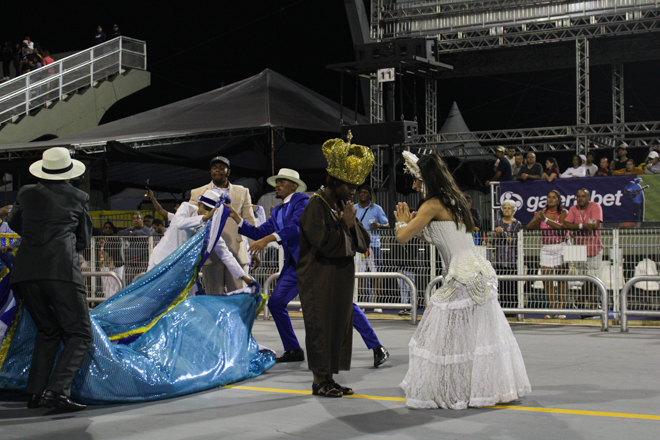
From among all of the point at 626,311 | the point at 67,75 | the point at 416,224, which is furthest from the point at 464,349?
the point at 67,75

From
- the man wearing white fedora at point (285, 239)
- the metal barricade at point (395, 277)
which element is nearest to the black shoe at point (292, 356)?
the man wearing white fedora at point (285, 239)

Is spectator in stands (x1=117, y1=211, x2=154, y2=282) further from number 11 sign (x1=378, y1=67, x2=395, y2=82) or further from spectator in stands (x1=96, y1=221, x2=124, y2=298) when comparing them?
number 11 sign (x1=378, y1=67, x2=395, y2=82)

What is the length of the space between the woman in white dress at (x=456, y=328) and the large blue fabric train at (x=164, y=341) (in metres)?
1.70

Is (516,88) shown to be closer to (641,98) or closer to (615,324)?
(641,98)

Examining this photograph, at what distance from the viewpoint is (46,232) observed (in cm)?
511

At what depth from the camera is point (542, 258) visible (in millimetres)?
9875

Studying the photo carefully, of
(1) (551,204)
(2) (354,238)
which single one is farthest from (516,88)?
(2) (354,238)

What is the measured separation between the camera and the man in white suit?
Answer: 745 centimetres

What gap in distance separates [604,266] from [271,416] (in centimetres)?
643

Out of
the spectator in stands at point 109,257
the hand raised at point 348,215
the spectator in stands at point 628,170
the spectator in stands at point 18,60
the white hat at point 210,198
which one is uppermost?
the spectator in stands at point 18,60

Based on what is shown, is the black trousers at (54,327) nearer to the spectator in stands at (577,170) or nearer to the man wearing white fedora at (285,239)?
the man wearing white fedora at (285,239)

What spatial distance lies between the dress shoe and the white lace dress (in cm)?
259

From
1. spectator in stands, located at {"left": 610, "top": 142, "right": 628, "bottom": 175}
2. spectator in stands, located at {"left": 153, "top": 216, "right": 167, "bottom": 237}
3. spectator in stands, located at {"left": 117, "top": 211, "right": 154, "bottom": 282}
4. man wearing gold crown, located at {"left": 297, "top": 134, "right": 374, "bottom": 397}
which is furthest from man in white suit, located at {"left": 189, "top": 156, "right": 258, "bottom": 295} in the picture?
spectator in stands, located at {"left": 610, "top": 142, "right": 628, "bottom": 175}

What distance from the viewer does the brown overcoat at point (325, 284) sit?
5301 millimetres
